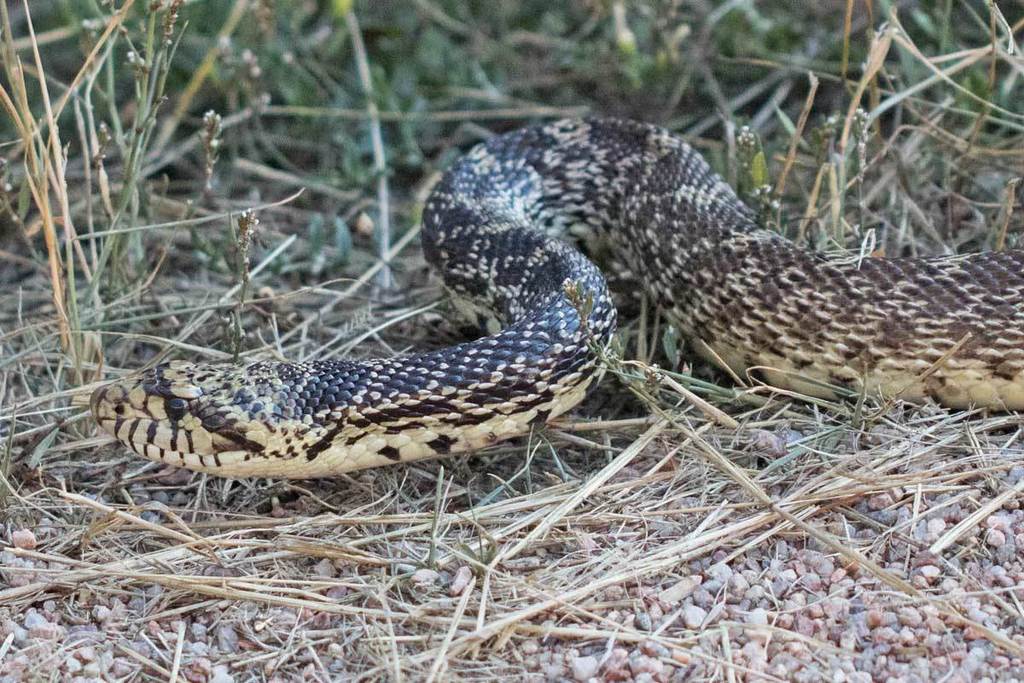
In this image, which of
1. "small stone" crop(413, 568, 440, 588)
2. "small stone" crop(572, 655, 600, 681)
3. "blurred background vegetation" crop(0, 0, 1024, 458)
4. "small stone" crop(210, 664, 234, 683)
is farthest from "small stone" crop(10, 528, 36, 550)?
"small stone" crop(572, 655, 600, 681)

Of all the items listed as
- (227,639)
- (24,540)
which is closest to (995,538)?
(227,639)

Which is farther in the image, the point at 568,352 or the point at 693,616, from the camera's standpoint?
the point at 568,352

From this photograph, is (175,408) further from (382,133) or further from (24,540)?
(382,133)

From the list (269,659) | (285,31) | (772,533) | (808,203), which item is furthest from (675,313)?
(285,31)

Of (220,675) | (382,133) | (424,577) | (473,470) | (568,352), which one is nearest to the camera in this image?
(220,675)

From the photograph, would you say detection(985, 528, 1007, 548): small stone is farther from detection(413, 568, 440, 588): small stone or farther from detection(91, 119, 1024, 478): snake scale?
detection(413, 568, 440, 588): small stone

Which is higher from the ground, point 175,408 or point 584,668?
point 175,408

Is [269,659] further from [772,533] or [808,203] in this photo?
[808,203]

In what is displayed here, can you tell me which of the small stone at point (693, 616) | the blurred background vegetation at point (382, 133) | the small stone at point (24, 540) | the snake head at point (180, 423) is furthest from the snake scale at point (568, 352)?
the small stone at point (693, 616)
